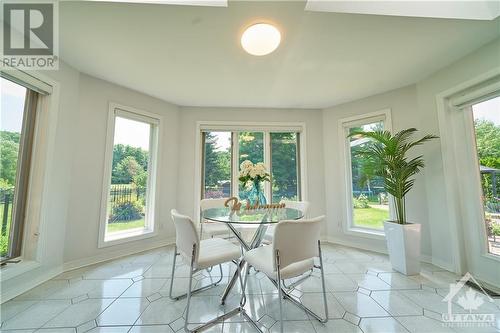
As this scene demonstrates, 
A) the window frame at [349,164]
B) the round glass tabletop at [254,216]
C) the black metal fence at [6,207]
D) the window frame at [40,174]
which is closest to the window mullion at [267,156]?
the window frame at [349,164]

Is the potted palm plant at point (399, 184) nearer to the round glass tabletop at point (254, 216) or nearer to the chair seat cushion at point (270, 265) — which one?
the round glass tabletop at point (254, 216)

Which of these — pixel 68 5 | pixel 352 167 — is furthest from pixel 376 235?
pixel 68 5

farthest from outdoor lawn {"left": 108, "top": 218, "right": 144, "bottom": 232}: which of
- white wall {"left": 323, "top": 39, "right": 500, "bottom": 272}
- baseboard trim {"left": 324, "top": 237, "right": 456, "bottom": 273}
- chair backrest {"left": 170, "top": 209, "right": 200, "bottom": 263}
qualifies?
white wall {"left": 323, "top": 39, "right": 500, "bottom": 272}

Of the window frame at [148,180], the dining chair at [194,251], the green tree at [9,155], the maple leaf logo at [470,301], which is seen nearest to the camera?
the dining chair at [194,251]

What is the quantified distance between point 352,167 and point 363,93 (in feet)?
3.93

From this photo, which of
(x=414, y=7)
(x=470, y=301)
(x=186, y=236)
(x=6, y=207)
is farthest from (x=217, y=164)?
(x=470, y=301)

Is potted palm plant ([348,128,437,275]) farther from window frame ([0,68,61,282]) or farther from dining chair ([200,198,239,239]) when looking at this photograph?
window frame ([0,68,61,282])

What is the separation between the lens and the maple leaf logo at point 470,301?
1.62 metres

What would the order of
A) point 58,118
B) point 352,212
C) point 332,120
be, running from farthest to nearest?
point 332,120
point 352,212
point 58,118

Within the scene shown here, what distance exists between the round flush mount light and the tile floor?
2.33 metres

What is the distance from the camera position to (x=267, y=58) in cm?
210

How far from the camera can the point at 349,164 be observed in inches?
130

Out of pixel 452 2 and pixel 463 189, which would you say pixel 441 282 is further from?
pixel 452 2

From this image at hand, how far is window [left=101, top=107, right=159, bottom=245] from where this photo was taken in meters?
2.72
